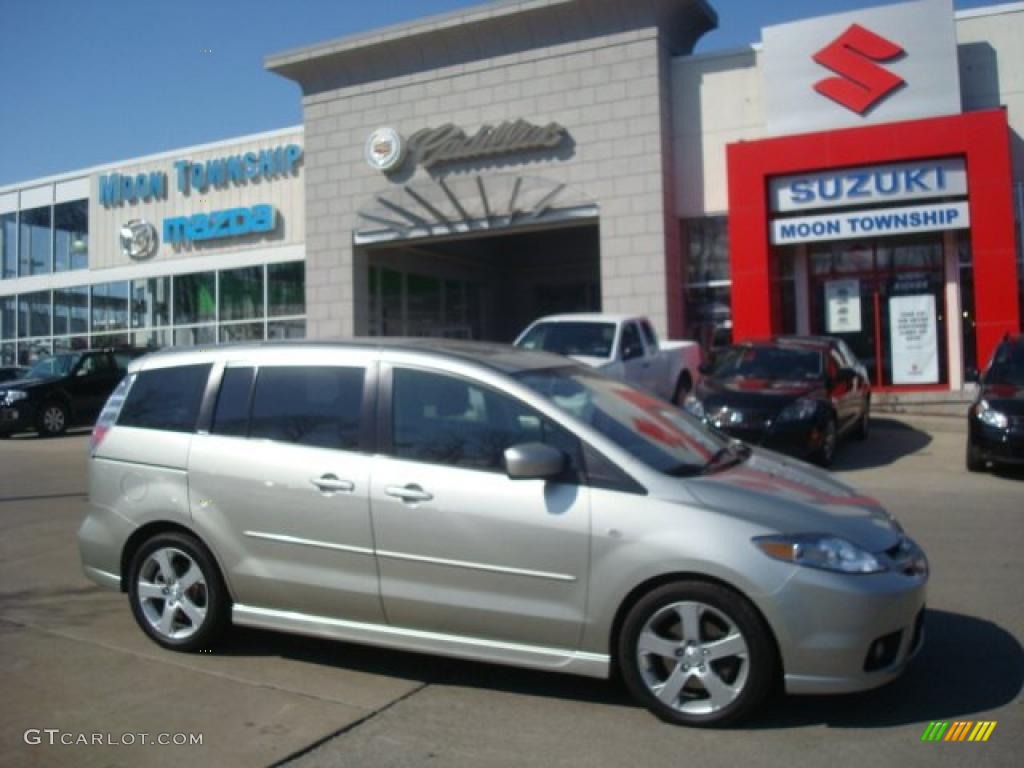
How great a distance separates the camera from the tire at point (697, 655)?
13.8 ft

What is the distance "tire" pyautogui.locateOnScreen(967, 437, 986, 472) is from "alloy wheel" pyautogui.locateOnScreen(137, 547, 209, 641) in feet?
30.3

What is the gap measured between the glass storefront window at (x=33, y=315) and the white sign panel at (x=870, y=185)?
23014 millimetres

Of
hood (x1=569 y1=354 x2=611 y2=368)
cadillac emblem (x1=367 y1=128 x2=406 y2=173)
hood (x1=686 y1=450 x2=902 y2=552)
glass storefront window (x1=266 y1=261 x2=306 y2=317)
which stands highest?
cadillac emblem (x1=367 y1=128 x2=406 y2=173)

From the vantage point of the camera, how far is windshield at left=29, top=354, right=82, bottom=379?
19797 millimetres

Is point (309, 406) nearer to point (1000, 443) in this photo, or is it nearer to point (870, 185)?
point (1000, 443)

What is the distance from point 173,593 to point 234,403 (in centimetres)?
110

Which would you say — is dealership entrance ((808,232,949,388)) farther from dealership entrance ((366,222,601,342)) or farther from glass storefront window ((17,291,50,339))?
glass storefront window ((17,291,50,339))

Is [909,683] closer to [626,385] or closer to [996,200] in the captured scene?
[626,385]

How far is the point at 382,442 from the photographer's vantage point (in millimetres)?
4969

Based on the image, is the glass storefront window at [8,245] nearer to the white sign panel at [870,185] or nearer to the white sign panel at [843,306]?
the white sign panel at [870,185]

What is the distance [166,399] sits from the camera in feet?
18.8

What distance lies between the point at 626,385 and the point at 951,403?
14.3 m

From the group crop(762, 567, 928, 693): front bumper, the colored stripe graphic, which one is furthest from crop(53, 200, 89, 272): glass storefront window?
the colored stripe graphic

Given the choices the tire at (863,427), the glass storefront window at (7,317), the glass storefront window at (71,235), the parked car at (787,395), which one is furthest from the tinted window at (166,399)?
the glass storefront window at (7,317)
